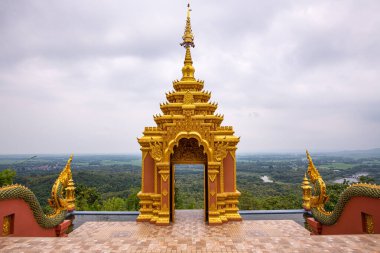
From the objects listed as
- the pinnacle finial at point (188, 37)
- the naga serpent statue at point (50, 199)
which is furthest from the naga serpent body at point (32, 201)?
the pinnacle finial at point (188, 37)

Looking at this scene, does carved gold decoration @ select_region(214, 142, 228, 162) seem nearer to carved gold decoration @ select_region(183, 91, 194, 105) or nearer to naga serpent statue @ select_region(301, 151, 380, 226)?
carved gold decoration @ select_region(183, 91, 194, 105)

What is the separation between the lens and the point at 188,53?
16.3 meters

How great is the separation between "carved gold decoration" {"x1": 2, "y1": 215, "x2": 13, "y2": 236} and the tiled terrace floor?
0.70 m

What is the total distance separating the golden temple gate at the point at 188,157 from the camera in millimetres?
12539

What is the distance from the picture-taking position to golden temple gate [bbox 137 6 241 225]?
12539 millimetres

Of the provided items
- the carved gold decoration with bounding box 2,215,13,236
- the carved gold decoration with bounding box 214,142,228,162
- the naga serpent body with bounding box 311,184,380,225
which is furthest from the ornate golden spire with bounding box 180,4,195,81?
the carved gold decoration with bounding box 2,215,13,236

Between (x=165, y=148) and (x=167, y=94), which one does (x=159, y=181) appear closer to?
(x=165, y=148)

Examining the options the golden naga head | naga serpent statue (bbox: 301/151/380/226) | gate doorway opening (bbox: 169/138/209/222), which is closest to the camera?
naga serpent statue (bbox: 301/151/380/226)

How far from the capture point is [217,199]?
12688 mm

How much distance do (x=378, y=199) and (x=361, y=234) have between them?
4.96 feet

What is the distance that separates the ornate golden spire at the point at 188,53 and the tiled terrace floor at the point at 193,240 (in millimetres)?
8621

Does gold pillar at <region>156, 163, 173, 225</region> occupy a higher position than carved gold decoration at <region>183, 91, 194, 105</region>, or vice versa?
carved gold decoration at <region>183, 91, 194, 105</region>

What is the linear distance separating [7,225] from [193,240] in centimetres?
728

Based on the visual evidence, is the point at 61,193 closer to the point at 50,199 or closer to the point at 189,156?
the point at 50,199
